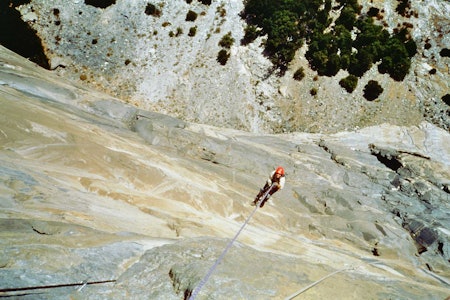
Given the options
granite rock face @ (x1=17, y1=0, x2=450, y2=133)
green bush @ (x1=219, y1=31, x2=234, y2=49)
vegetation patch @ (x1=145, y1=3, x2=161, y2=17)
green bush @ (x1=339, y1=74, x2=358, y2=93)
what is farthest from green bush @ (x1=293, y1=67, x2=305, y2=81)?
vegetation patch @ (x1=145, y1=3, x2=161, y2=17)

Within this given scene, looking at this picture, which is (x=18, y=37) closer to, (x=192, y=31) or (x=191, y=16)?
(x=192, y=31)

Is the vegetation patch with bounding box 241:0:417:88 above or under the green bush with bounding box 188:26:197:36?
above

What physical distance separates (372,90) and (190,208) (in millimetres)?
34387

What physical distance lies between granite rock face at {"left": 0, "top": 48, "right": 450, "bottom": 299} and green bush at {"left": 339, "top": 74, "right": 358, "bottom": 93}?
36.7 ft

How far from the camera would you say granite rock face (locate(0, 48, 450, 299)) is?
7.61 meters

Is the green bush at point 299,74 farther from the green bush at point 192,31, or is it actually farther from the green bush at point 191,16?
the green bush at point 191,16

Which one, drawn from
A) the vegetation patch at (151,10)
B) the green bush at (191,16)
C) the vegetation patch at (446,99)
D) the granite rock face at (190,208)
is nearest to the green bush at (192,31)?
the green bush at (191,16)

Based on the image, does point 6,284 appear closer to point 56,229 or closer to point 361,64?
point 56,229

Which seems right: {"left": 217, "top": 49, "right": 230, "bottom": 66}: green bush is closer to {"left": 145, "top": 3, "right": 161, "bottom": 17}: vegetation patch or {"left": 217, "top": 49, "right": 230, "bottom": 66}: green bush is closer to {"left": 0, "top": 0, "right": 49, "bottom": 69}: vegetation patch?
{"left": 145, "top": 3, "right": 161, "bottom": 17}: vegetation patch

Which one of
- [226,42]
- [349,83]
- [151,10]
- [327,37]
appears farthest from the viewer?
[151,10]

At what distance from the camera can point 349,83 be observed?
132 ft

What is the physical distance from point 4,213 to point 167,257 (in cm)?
495

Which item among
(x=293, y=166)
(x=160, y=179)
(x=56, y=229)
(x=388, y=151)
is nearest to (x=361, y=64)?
(x=388, y=151)

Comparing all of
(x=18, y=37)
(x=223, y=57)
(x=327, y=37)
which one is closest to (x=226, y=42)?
(x=223, y=57)
